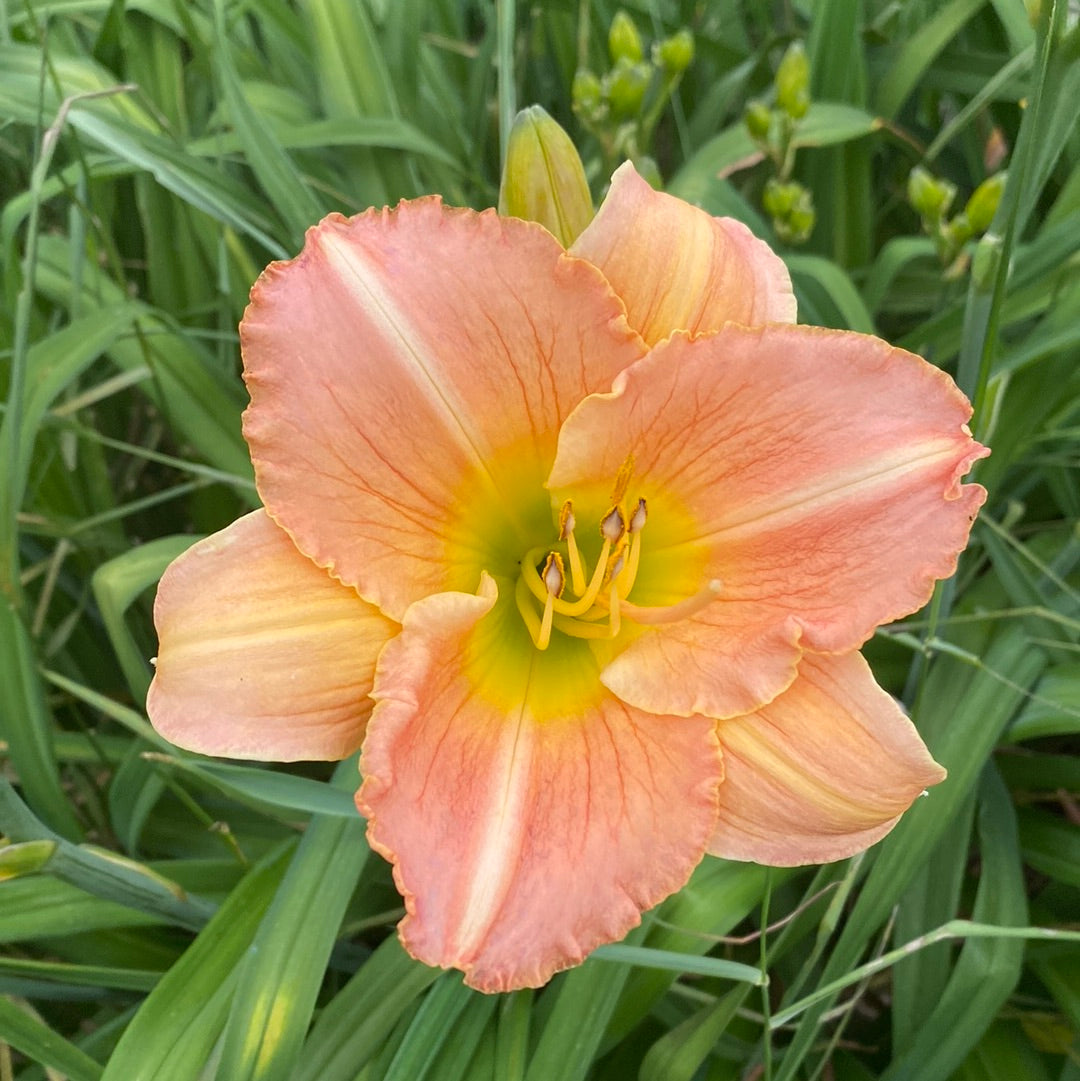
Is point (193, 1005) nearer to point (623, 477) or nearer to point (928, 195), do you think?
point (623, 477)

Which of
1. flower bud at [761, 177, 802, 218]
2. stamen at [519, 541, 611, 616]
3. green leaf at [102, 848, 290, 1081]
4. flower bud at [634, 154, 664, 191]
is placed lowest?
green leaf at [102, 848, 290, 1081]

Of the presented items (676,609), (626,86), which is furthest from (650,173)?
(676,609)

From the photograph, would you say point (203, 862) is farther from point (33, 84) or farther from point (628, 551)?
point (33, 84)

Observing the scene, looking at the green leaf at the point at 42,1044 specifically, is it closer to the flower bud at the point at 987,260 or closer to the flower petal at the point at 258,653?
the flower petal at the point at 258,653

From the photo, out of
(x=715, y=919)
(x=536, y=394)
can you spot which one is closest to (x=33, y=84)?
(x=536, y=394)

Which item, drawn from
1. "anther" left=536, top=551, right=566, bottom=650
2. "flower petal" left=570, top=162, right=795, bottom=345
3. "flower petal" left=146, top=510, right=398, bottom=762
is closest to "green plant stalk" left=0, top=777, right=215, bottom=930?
"flower petal" left=146, top=510, right=398, bottom=762

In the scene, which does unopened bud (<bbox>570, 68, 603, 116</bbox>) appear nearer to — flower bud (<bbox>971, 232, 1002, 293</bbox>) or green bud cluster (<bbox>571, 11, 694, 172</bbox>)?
green bud cluster (<bbox>571, 11, 694, 172</bbox>)

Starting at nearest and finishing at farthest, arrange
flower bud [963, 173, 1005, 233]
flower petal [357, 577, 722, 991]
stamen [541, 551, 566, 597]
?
flower petal [357, 577, 722, 991], stamen [541, 551, 566, 597], flower bud [963, 173, 1005, 233]
